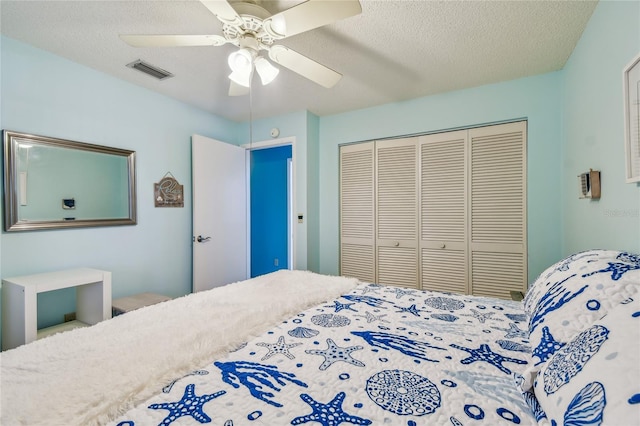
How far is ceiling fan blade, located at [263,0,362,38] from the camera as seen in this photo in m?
1.29

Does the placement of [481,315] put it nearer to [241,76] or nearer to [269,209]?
[241,76]

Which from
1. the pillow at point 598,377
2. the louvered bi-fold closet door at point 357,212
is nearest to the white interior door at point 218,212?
the louvered bi-fold closet door at point 357,212

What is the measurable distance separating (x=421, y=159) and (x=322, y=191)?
4.15 feet

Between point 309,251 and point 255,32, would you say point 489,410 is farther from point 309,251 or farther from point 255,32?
point 309,251

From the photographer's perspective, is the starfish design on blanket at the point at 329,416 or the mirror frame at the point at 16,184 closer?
the starfish design on blanket at the point at 329,416

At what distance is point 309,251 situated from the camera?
349cm

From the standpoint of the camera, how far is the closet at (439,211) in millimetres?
2717

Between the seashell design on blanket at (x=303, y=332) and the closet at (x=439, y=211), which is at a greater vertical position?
the closet at (x=439, y=211)

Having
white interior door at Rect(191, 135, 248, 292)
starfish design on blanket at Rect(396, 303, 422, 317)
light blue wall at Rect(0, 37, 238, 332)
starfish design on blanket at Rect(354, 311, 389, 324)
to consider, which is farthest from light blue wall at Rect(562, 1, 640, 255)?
light blue wall at Rect(0, 37, 238, 332)

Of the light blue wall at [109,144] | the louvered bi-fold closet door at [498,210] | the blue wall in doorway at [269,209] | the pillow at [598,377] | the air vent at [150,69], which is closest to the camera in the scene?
the pillow at [598,377]

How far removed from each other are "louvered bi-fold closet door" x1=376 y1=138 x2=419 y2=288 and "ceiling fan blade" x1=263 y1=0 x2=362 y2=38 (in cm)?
203

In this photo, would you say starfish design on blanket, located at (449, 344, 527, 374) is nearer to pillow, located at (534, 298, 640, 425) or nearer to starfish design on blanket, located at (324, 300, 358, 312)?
pillow, located at (534, 298, 640, 425)

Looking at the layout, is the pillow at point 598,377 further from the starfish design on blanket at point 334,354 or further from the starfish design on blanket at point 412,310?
the starfish design on blanket at point 412,310

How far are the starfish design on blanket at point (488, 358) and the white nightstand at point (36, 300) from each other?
8.02ft
